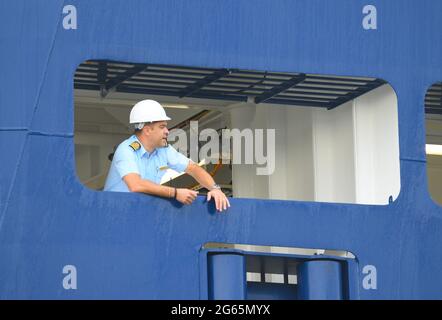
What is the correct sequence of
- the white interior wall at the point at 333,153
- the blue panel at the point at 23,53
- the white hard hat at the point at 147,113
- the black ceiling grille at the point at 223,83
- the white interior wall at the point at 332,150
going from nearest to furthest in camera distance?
the blue panel at the point at 23,53 < the white hard hat at the point at 147,113 < the black ceiling grille at the point at 223,83 < the white interior wall at the point at 332,150 < the white interior wall at the point at 333,153

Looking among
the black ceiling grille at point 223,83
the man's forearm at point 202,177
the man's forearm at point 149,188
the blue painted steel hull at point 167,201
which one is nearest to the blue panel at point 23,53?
the blue painted steel hull at point 167,201

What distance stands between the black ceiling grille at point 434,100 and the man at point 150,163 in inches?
80.1

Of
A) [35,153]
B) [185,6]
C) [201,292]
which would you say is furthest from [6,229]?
[185,6]

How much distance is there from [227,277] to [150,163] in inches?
34.4

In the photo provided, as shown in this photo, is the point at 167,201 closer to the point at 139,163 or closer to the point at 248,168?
the point at 139,163

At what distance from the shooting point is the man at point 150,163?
8688 mm

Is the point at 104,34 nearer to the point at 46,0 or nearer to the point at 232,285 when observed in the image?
the point at 46,0

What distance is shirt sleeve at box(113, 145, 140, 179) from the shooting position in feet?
28.7

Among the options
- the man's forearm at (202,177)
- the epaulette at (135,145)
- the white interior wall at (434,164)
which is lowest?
the man's forearm at (202,177)

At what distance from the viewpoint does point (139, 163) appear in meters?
8.94

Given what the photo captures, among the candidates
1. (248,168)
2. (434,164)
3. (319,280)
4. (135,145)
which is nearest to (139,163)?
(135,145)

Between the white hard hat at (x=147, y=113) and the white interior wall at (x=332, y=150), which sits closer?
the white hard hat at (x=147, y=113)

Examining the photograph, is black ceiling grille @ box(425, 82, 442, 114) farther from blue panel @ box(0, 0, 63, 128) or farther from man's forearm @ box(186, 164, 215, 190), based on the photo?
blue panel @ box(0, 0, 63, 128)

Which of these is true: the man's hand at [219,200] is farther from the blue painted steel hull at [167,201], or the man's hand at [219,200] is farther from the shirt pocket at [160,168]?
the shirt pocket at [160,168]
